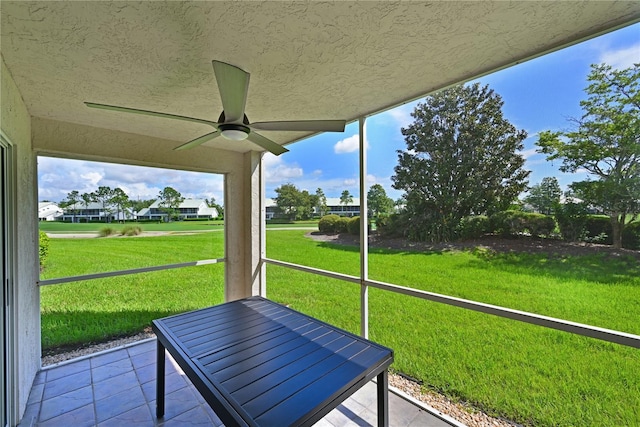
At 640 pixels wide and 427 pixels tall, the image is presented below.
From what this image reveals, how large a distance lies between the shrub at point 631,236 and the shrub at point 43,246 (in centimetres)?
521

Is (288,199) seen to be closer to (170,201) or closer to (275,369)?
(170,201)

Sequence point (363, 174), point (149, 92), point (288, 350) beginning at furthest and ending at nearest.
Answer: point (363, 174)
point (149, 92)
point (288, 350)

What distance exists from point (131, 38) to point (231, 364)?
1.97 m

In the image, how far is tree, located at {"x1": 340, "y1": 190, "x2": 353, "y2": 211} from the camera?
11.9 feet

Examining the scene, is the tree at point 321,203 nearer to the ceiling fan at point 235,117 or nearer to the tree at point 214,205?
the tree at point 214,205

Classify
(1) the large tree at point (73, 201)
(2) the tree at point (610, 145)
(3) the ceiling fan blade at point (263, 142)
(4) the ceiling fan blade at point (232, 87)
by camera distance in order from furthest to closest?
(1) the large tree at point (73, 201) < (3) the ceiling fan blade at point (263, 142) < (2) the tree at point (610, 145) < (4) the ceiling fan blade at point (232, 87)

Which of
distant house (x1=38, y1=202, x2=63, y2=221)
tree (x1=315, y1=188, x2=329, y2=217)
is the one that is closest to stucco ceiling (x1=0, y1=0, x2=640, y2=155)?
distant house (x1=38, y1=202, x2=63, y2=221)

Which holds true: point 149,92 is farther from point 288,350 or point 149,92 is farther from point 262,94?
point 288,350

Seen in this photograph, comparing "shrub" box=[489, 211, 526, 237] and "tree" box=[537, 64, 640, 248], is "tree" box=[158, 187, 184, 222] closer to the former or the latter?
"shrub" box=[489, 211, 526, 237]

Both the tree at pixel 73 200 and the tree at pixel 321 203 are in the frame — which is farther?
the tree at pixel 321 203

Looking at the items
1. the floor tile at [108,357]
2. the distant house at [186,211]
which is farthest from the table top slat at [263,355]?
the distant house at [186,211]

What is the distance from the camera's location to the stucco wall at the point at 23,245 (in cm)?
188

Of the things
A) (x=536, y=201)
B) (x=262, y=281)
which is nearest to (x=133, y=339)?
(x=262, y=281)

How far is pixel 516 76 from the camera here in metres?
2.41
